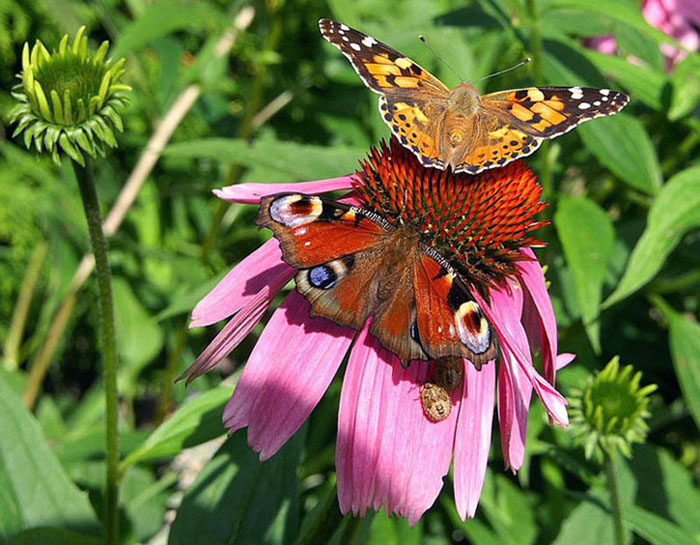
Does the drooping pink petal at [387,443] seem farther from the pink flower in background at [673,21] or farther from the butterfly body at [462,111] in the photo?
the pink flower in background at [673,21]

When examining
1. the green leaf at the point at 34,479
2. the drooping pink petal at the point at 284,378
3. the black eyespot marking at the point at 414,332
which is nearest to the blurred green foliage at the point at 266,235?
the green leaf at the point at 34,479

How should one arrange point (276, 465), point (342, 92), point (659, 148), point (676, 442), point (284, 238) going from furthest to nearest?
1. point (342, 92)
2. point (676, 442)
3. point (659, 148)
4. point (276, 465)
5. point (284, 238)

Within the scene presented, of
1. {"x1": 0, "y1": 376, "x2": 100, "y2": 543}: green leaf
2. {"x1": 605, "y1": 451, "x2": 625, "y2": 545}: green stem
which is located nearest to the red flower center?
{"x1": 605, "y1": 451, "x2": 625, "y2": 545}: green stem

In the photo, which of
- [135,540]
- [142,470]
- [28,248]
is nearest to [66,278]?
[28,248]

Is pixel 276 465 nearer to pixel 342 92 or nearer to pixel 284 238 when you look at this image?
pixel 284 238

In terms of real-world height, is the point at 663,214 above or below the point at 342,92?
above

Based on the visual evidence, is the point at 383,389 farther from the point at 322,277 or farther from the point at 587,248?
the point at 587,248
